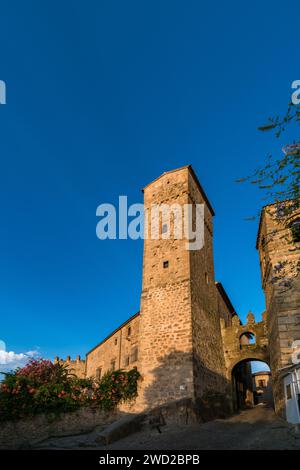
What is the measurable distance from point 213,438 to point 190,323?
5.24m

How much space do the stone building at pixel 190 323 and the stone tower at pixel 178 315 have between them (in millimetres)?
39

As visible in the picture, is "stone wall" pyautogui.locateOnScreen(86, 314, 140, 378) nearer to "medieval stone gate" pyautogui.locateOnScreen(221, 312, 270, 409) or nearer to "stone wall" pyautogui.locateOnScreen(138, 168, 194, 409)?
"stone wall" pyautogui.locateOnScreen(138, 168, 194, 409)

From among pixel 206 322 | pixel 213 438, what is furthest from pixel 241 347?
pixel 213 438

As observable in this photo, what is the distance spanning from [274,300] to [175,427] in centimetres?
654

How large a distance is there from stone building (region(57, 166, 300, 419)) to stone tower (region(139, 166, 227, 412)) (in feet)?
0.13

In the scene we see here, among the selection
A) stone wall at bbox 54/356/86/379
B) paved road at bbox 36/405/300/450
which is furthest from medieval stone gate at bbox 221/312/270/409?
stone wall at bbox 54/356/86/379

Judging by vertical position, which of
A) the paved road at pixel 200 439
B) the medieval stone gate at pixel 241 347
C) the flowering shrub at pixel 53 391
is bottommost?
the paved road at pixel 200 439

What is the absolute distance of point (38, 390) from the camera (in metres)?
13.2

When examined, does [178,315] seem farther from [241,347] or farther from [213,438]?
[241,347]

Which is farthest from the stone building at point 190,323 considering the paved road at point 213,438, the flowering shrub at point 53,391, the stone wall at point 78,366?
the stone wall at point 78,366

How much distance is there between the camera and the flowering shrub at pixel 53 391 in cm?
1280

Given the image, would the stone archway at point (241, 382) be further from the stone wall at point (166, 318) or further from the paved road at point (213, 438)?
the paved road at point (213, 438)

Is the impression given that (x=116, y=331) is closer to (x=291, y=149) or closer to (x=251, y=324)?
(x=251, y=324)
